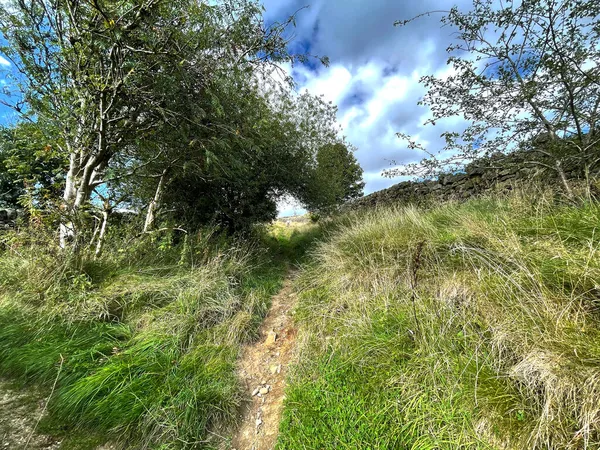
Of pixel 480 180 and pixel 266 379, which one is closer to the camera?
pixel 266 379

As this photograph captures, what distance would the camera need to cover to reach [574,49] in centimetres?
271

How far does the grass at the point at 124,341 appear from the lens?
1.67 m

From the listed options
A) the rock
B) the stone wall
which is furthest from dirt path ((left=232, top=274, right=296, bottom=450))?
the stone wall

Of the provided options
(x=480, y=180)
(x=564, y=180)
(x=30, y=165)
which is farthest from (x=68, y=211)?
(x=480, y=180)

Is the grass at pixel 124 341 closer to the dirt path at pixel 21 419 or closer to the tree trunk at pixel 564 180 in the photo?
the dirt path at pixel 21 419

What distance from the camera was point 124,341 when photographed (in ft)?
7.75

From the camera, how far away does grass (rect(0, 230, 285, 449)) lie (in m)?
1.67

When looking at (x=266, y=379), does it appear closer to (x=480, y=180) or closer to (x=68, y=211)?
(x=68, y=211)

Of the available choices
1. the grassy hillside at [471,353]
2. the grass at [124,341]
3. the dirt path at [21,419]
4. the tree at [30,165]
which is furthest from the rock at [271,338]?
the tree at [30,165]

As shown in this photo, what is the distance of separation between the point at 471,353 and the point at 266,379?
1.91 metres

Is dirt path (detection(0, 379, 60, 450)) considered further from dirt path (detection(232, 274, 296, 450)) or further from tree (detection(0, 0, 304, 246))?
tree (detection(0, 0, 304, 246))

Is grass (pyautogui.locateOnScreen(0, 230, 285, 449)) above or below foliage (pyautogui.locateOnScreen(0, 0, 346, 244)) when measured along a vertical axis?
below

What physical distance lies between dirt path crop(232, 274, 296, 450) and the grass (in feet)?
0.49

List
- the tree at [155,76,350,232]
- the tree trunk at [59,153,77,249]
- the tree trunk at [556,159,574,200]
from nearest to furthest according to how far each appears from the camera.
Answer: the tree trunk at [556,159,574,200] < the tree trunk at [59,153,77,249] < the tree at [155,76,350,232]
